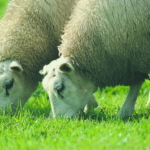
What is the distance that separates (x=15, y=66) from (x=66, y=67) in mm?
839

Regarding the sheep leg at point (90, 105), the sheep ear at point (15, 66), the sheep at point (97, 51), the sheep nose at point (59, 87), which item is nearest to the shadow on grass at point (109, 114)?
the sheep at point (97, 51)

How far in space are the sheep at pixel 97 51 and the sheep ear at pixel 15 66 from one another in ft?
1.48

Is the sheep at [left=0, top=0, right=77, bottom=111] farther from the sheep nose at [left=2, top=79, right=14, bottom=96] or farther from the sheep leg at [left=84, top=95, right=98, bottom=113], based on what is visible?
the sheep leg at [left=84, top=95, right=98, bottom=113]

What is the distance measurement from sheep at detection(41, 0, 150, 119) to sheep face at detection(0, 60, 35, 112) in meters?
0.60

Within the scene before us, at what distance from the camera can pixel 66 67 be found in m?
5.11

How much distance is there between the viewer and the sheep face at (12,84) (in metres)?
5.64

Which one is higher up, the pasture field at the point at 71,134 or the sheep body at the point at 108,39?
the sheep body at the point at 108,39

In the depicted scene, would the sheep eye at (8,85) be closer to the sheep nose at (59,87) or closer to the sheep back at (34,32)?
the sheep back at (34,32)

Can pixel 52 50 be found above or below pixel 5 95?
above

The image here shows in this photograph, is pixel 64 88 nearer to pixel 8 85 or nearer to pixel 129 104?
pixel 8 85

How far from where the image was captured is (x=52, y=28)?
5824mm

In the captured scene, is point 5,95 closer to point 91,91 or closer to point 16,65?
point 16,65

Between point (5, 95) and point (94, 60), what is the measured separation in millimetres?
1505

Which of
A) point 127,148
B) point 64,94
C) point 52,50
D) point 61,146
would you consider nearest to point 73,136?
point 61,146
